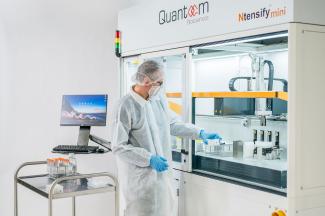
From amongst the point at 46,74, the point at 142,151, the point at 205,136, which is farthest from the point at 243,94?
the point at 46,74

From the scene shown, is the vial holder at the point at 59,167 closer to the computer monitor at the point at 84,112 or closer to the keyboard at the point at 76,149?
the keyboard at the point at 76,149

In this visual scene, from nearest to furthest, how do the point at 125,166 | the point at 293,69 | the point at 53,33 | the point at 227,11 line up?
1. the point at 293,69
2. the point at 227,11
3. the point at 125,166
4. the point at 53,33

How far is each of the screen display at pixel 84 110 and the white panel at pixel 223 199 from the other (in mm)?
900

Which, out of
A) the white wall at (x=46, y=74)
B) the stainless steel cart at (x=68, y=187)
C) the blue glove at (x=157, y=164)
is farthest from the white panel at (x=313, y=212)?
the white wall at (x=46, y=74)

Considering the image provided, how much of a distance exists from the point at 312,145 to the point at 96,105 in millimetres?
1762

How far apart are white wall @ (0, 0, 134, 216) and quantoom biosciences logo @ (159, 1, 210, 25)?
921 mm

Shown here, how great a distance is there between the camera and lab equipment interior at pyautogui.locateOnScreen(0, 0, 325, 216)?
2.13m

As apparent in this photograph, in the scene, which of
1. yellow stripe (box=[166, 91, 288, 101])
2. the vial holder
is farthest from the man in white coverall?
the vial holder

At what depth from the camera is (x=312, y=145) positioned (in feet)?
7.04

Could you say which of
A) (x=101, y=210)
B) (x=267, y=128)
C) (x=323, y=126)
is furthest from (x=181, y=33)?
(x=101, y=210)

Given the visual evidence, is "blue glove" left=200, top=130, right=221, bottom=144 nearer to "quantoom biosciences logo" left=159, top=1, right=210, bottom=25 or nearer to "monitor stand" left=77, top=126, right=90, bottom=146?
"quantoom biosciences logo" left=159, top=1, right=210, bottom=25

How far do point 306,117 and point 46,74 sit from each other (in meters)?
2.30

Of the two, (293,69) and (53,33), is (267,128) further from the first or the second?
(53,33)

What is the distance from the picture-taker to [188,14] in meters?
2.70
